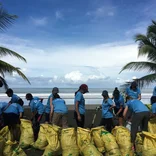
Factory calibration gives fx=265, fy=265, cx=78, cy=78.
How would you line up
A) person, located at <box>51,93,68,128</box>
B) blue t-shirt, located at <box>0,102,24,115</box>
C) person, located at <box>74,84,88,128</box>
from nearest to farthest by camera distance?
blue t-shirt, located at <box>0,102,24,115</box> → person, located at <box>51,93,68,128</box> → person, located at <box>74,84,88,128</box>

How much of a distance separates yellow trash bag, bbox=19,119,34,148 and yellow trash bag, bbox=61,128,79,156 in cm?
123

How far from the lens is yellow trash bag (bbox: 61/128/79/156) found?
4.68 m

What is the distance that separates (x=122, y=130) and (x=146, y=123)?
85 cm

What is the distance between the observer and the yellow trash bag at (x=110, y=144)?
15.0 ft

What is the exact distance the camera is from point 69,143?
4695mm

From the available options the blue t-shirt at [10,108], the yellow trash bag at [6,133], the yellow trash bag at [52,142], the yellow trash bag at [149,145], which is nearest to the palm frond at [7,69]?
the blue t-shirt at [10,108]

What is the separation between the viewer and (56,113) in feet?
19.2

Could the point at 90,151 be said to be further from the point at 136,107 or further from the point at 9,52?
the point at 9,52

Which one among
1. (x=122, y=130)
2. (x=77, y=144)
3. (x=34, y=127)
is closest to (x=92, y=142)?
(x=77, y=144)

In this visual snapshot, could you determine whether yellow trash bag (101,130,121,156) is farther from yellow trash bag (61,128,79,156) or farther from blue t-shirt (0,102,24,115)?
blue t-shirt (0,102,24,115)

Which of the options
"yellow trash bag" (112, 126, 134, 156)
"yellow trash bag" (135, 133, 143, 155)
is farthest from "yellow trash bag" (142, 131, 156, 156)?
"yellow trash bag" (135, 133, 143, 155)

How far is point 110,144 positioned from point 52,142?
1083 mm

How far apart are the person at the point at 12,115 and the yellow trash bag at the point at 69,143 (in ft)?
4.87

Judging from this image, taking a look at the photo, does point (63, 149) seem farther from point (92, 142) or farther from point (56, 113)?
point (56, 113)
